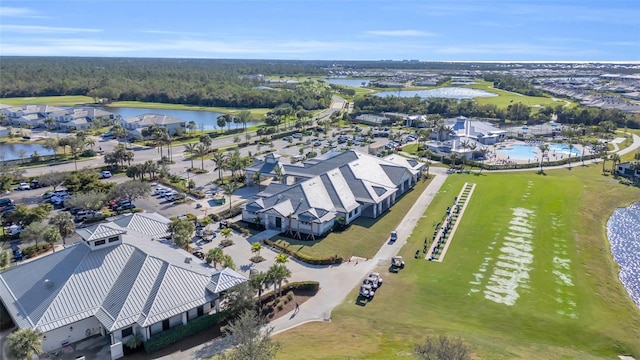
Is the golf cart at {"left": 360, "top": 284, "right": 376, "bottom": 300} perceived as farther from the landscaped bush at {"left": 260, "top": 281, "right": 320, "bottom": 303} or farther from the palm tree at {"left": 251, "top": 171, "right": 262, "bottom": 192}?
the palm tree at {"left": 251, "top": 171, "right": 262, "bottom": 192}

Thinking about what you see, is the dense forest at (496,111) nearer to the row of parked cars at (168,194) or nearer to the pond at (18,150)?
the pond at (18,150)

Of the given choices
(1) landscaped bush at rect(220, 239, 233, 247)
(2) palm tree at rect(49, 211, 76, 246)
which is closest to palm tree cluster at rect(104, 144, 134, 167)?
(2) palm tree at rect(49, 211, 76, 246)

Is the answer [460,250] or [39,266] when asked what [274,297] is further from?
[460,250]

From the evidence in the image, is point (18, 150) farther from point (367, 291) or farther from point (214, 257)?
point (367, 291)

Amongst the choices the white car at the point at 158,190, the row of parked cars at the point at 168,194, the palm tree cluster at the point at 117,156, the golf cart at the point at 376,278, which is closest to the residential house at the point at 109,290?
the golf cart at the point at 376,278

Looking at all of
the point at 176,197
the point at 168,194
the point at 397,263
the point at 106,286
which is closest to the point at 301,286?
the point at 397,263

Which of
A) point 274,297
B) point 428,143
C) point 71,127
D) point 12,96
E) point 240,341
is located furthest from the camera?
point 12,96

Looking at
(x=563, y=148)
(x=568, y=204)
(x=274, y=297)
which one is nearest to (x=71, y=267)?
(x=274, y=297)
